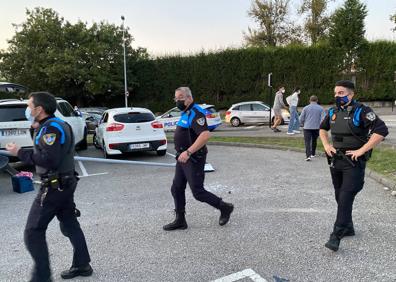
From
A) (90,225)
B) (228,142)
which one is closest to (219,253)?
(90,225)

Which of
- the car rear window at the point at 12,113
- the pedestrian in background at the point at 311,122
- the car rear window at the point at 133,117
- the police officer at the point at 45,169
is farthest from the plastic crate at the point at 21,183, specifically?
the pedestrian in background at the point at 311,122

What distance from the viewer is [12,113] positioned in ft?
28.5

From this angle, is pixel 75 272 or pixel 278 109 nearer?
pixel 75 272

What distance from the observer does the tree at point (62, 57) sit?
33.0 meters

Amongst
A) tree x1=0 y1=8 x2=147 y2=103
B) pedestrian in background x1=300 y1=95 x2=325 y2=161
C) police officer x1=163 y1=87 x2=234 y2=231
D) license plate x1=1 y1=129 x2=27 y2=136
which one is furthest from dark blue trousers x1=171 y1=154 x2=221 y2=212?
tree x1=0 y1=8 x2=147 y2=103

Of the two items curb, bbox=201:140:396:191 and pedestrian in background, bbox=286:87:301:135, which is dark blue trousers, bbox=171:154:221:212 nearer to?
curb, bbox=201:140:396:191

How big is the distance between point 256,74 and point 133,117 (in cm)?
2183

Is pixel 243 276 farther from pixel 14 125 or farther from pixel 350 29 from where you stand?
pixel 350 29

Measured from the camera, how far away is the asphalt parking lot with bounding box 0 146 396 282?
3.63 metres

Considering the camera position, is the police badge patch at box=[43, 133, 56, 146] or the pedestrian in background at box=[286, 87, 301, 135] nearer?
the police badge patch at box=[43, 133, 56, 146]

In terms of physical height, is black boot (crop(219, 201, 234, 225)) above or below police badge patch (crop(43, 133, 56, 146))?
below

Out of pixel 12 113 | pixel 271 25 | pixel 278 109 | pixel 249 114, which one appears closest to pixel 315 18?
pixel 271 25

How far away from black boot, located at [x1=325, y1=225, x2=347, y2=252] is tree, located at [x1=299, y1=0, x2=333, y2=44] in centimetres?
4111

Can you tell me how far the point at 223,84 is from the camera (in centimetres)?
3186
